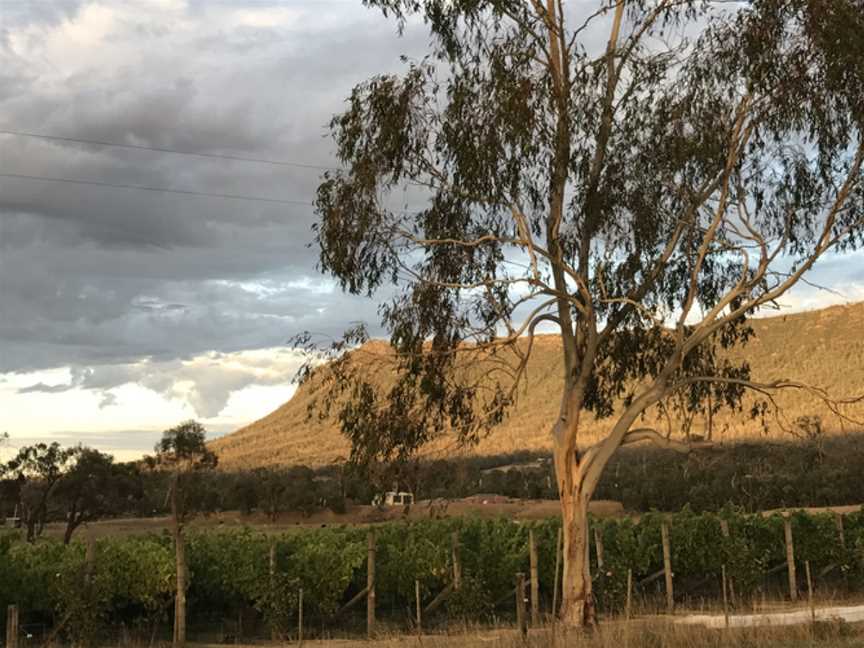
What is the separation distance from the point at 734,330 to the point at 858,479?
107ft

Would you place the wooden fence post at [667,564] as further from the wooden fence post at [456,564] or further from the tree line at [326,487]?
the tree line at [326,487]

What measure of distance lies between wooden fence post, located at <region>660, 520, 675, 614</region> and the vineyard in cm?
29

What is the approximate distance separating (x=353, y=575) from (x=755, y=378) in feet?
211

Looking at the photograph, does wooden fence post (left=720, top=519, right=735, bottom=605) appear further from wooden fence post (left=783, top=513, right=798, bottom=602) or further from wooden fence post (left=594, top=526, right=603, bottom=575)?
wooden fence post (left=594, top=526, right=603, bottom=575)

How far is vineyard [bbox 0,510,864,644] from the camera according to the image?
65.5 ft

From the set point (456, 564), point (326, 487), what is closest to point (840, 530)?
point (456, 564)

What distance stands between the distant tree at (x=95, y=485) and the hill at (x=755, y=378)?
917 inches

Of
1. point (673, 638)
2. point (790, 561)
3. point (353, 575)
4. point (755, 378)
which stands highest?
point (755, 378)

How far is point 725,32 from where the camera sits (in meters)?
17.8

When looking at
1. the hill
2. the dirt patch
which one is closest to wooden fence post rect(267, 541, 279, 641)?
the dirt patch

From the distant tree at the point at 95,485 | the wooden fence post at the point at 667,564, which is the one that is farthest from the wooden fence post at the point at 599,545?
the distant tree at the point at 95,485

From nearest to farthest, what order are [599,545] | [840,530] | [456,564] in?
[456,564]
[599,545]
[840,530]

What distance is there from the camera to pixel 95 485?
45906 millimetres

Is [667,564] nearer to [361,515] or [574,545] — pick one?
[574,545]
